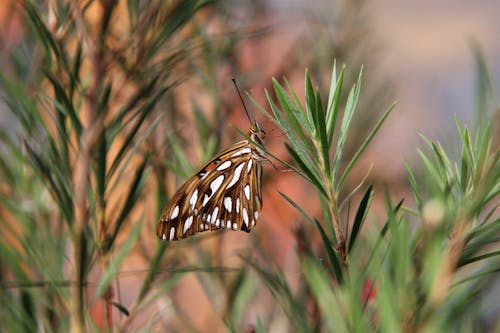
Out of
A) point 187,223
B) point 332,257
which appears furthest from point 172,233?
point 332,257

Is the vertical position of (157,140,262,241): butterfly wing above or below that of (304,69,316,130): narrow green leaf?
above

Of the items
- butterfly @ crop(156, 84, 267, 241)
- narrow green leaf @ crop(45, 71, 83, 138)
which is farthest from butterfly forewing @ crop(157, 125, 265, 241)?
narrow green leaf @ crop(45, 71, 83, 138)

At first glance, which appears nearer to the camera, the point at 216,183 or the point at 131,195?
the point at 131,195

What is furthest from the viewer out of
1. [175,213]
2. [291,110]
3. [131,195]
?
[175,213]

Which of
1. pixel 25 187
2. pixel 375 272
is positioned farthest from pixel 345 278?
pixel 25 187

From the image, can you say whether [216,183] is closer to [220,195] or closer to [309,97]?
[220,195]

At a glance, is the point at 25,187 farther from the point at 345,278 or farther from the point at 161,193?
the point at 345,278

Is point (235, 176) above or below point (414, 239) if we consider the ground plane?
above

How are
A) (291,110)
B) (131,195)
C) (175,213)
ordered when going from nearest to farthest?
(291,110), (131,195), (175,213)

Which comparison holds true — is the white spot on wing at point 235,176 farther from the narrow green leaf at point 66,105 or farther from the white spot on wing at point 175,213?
the narrow green leaf at point 66,105

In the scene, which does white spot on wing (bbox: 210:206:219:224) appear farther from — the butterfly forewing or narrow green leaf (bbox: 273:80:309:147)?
narrow green leaf (bbox: 273:80:309:147)
